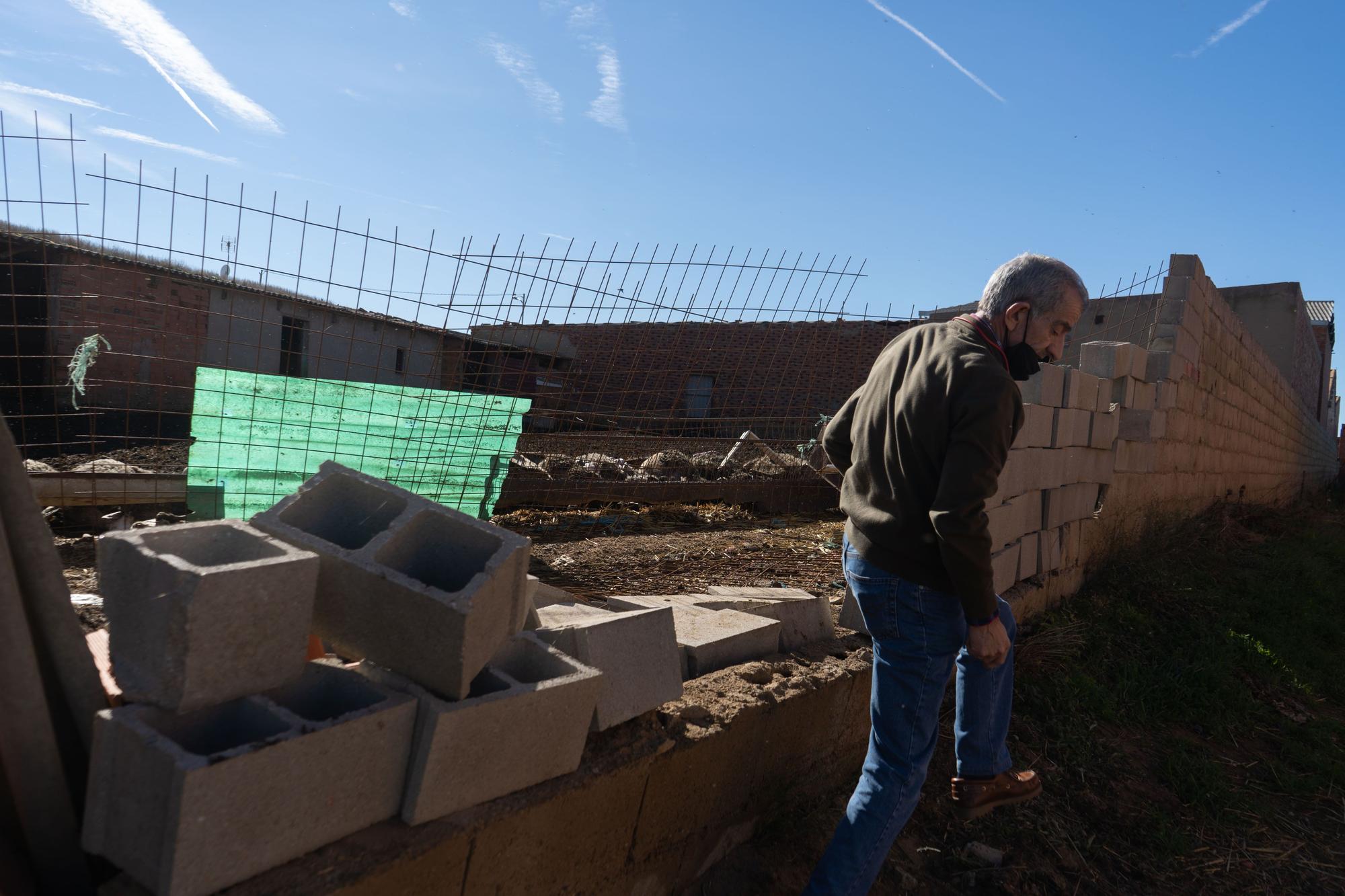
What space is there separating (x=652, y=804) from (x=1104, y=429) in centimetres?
484

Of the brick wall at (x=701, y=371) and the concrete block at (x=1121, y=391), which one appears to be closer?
the concrete block at (x=1121, y=391)

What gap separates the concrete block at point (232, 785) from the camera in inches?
57.2

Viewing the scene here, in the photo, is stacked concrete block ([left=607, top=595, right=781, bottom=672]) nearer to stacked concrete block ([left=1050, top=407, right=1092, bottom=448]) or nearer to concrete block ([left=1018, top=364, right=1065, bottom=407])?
concrete block ([left=1018, top=364, right=1065, bottom=407])

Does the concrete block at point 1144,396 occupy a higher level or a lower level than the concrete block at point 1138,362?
lower

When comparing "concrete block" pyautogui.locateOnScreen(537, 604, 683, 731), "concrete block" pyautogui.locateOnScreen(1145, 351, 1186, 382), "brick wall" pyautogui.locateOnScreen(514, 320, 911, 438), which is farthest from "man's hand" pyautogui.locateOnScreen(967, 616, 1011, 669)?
"concrete block" pyautogui.locateOnScreen(1145, 351, 1186, 382)

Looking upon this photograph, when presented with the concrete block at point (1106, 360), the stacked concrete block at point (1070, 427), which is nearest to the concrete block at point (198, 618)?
the stacked concrete block at point (1070, 427)

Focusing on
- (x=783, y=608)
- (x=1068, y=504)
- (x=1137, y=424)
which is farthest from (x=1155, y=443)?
(x=783, y=608)

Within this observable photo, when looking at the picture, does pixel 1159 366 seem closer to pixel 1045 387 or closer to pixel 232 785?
pixel 1045 387

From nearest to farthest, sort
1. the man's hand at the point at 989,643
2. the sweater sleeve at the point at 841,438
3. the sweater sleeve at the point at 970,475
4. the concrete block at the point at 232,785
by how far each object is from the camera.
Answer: the concrete block at the point at 232,785
the sweater sleeve at the point at 970,475
the man's hand at the point at 989,643
the sweater sleeve at the point at 841,438

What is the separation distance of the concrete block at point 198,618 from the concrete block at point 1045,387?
157 inches

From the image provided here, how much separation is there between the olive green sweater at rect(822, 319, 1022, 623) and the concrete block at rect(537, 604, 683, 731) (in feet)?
2.07

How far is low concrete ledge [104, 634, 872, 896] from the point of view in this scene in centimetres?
173

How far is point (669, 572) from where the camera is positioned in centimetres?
574

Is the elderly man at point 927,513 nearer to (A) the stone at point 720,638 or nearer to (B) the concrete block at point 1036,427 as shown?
(A) the stone at point 720,638
